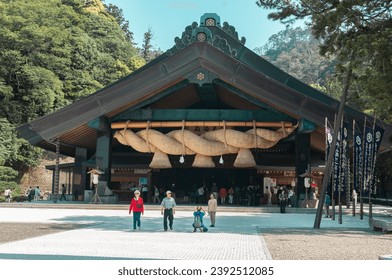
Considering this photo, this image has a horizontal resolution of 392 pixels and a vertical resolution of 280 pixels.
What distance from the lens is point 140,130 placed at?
3028cm

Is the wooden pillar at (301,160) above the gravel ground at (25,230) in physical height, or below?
above

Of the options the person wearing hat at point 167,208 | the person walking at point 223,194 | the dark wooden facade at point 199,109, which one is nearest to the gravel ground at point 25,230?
the person wearing hat at point 167,208

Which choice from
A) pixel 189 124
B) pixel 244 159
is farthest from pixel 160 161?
pixel 244 159

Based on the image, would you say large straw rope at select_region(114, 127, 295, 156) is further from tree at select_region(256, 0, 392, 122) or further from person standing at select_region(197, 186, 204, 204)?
tree at select_region(256, 0, 392, 122)

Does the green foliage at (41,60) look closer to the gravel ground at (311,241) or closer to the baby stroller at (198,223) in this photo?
the gravel ground at (311,241)

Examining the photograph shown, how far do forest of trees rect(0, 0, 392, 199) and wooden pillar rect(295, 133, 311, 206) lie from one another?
156 inches

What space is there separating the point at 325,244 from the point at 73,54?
53.9 meters

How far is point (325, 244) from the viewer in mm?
12641

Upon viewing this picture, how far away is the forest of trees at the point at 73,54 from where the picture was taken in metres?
17.9

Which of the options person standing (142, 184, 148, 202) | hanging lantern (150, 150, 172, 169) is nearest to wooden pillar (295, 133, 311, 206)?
hanging lantern (150, 150, 172, 169)

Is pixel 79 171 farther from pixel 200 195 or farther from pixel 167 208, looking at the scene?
pixel 167 208

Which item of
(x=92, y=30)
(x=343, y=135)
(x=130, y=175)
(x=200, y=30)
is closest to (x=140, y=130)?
(x=130, y=175)

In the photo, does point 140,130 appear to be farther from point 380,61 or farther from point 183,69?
point 380,61

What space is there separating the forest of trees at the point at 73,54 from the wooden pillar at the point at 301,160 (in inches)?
156
